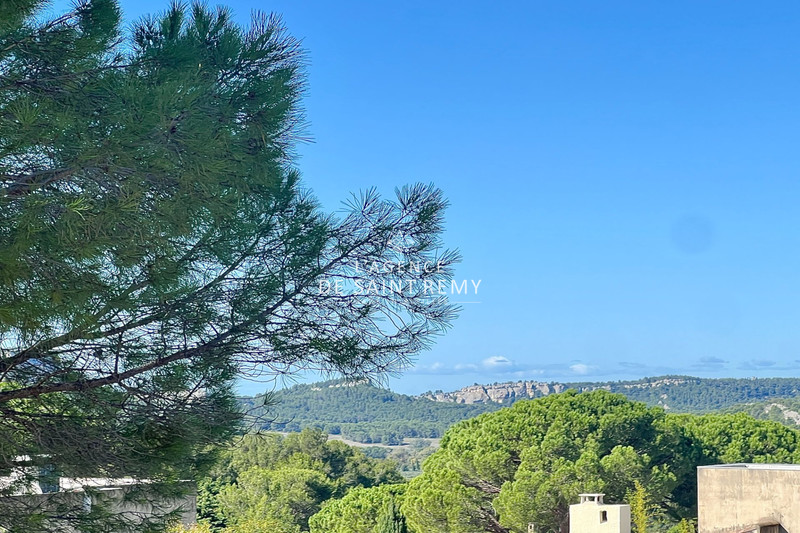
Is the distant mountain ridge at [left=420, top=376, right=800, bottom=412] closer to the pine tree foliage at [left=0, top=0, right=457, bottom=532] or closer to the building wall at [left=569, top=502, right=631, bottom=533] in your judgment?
the building wall at [left=569, top=502, right=631, bottom=533]

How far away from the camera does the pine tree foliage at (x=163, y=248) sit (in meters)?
2.79

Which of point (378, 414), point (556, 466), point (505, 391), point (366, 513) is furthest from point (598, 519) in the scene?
point (378, 414)

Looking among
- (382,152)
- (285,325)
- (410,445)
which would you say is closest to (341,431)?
(410,445)

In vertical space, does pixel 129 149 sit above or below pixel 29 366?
above

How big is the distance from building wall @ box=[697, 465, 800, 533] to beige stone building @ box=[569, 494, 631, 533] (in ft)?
3.20

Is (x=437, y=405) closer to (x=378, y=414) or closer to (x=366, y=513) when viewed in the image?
(x=378, y=414)

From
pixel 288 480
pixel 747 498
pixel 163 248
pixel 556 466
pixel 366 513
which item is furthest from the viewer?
pixel 288 480

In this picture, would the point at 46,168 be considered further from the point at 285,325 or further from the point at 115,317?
the point at 285,325

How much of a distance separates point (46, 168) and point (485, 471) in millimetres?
13947

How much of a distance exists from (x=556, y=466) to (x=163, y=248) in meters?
13.1

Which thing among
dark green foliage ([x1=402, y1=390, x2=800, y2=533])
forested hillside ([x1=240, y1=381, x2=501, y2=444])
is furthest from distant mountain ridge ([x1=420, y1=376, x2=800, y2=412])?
dark green foliage ([x1=402, y1=390, x2=800, y2=533])

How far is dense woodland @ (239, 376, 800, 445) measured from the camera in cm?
4844

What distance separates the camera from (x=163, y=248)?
3191 mm

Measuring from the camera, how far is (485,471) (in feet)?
52.2
